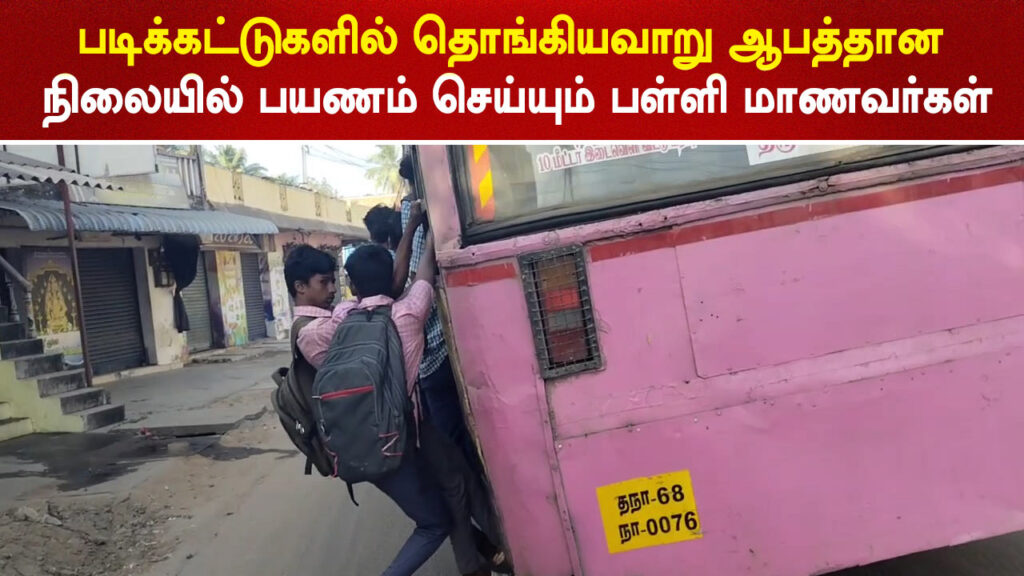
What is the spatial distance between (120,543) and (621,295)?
3.88m

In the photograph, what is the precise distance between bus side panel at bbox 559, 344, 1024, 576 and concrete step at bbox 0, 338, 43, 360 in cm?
755

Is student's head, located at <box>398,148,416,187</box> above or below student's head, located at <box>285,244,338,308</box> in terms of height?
above

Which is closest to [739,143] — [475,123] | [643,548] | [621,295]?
[621,295]

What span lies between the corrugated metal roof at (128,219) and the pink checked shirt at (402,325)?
6.91m

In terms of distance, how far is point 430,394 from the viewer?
3021 millimetres

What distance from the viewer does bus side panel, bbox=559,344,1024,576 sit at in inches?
77.9

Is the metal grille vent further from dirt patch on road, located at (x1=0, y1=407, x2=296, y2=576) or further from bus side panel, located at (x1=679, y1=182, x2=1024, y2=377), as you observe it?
dirt patch on road, located at (x1=0, y1=407, x2=296, y2=576)

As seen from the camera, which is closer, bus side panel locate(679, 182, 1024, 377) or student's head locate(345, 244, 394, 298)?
bus side panel locate(679, 182, 1024, 377)

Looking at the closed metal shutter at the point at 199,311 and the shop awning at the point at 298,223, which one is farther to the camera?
the shop awning at the point at 298,223

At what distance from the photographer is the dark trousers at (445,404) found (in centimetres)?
298

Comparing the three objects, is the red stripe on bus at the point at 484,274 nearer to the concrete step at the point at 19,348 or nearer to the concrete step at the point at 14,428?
the concrete step at the point at 14,428

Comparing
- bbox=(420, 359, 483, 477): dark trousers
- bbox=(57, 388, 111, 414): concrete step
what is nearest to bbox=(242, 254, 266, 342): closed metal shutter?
bbox=(57, 388, 111, 414): concrete step

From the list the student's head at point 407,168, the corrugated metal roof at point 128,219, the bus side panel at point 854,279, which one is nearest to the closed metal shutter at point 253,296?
the corrugated metal roof at point 128,219

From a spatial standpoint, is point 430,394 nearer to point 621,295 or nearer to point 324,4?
point 621,295
